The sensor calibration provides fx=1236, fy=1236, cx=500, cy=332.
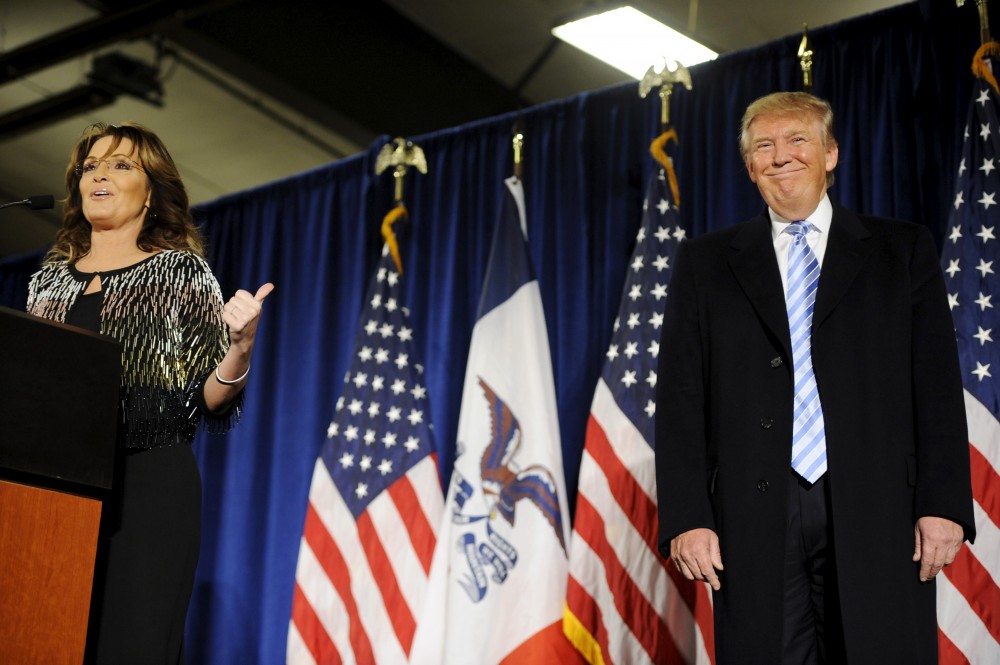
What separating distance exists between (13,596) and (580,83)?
15.9 feet

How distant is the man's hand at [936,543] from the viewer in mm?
2217

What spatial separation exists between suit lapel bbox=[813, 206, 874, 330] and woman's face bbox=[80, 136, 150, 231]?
4.59 feet

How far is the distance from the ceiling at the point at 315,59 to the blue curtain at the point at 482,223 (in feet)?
2.44

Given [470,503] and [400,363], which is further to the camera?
[400,363]

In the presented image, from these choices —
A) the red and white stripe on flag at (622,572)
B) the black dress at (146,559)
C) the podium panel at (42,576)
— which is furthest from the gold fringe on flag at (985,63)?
the podium panel at (42,576)

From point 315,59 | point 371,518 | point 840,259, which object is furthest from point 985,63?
point 315,59

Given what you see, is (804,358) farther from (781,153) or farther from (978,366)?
(978,366)

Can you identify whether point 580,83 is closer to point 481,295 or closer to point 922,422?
point 481,295

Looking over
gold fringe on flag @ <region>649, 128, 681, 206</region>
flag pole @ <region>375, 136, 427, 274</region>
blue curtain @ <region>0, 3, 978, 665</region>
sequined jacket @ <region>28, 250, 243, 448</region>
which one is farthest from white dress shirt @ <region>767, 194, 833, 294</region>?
flag pole @ <region>375, 136, 427, 274</region>

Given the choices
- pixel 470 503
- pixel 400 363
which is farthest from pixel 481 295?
pixel 470 503

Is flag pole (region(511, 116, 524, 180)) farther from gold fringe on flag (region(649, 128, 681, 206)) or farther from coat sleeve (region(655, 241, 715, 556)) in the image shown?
coat sleeve (region(655, 241, 715, 556))

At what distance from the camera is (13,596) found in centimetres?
190

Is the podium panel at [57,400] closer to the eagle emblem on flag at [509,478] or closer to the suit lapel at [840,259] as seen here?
the suit lapel at [840,259]

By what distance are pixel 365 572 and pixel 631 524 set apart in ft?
4.15
